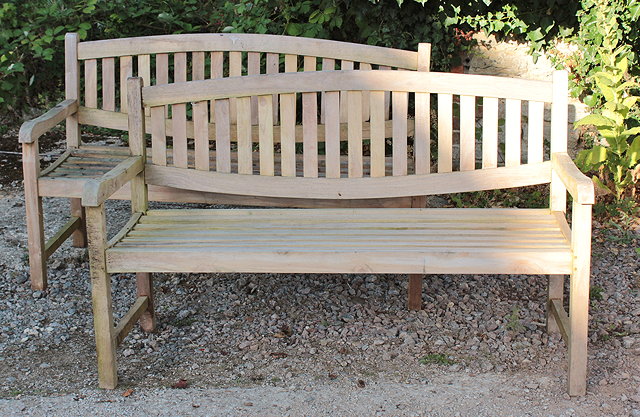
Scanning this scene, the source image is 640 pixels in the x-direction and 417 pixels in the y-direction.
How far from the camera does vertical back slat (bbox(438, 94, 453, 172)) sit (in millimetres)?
3568

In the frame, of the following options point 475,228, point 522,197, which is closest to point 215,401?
point 475,228

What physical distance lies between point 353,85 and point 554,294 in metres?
1.18

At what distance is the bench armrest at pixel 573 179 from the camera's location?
2.95 m

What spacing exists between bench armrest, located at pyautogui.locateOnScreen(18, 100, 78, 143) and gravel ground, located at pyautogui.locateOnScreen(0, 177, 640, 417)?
77 cm

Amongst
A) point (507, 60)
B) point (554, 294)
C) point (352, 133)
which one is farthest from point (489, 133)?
point (507, 60)

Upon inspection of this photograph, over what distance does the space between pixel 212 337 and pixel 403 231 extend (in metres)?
0.95

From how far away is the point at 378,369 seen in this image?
11.1 feet

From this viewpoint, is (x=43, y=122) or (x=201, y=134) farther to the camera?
(x=43, y=122)

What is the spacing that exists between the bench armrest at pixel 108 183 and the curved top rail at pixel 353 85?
0.84ft

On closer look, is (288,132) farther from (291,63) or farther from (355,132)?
(291,63)

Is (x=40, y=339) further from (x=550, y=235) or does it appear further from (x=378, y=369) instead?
(x=550, y=235)

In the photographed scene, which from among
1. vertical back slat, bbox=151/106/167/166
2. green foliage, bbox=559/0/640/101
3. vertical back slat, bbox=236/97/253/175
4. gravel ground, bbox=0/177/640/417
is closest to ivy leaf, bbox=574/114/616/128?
green foliage, bbox=559/0/640/101

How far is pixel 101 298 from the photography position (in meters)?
3.11

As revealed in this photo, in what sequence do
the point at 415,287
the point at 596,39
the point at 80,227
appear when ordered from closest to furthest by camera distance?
the point at 415,287
the point at 80,227
the point at 596,39
